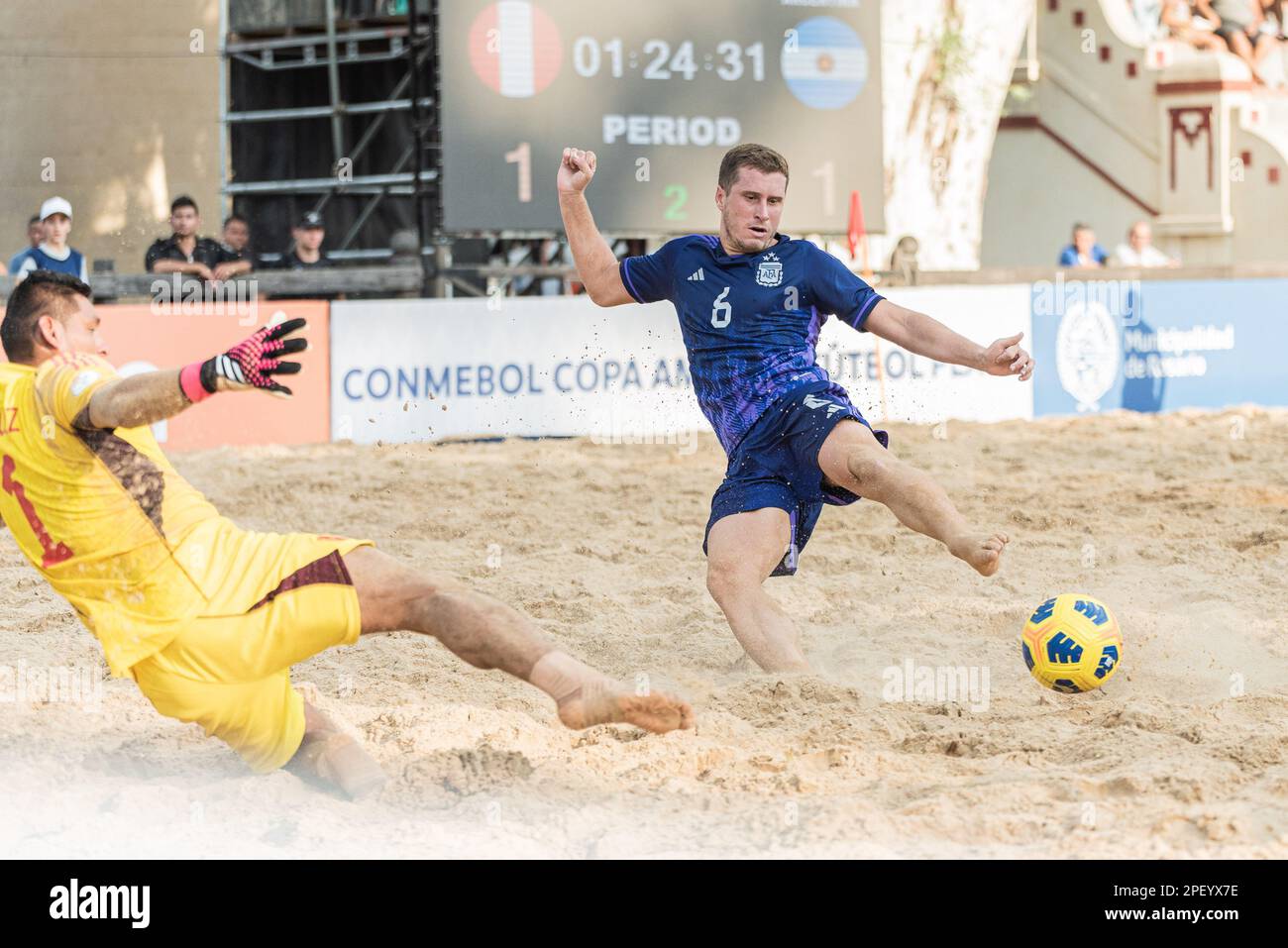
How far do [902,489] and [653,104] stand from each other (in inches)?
304

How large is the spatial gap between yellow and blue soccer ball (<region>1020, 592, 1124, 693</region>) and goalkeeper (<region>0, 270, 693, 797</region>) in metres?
1.61

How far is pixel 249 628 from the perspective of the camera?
3.63 m

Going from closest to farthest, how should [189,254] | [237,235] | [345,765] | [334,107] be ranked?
1. [345,765]
2. [189,254]
3. [237,235]
4. [334,107]

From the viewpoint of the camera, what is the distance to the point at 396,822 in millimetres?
3734

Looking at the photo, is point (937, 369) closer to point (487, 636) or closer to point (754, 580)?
point (754, 580)

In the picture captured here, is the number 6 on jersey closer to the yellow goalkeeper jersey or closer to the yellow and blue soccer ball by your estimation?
the yellow and blue soccer ball

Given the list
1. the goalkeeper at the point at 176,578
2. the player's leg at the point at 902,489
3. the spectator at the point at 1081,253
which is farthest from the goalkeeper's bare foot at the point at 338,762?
the spectator at the point at 1081,253

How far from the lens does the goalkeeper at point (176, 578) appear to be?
3.62 m

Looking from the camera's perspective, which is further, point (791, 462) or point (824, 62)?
point (824, 62)

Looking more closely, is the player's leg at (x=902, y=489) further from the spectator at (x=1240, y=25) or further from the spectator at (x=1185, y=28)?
the spectator at (x=1240, y=25)

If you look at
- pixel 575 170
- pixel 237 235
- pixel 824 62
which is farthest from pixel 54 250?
pixel 575 170

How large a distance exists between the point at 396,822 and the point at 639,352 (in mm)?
8125

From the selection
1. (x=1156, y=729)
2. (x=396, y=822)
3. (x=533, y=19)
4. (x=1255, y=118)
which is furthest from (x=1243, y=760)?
(x=1255, y=118)

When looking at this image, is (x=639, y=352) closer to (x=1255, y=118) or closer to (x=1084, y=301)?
(x=1084, y=301)
